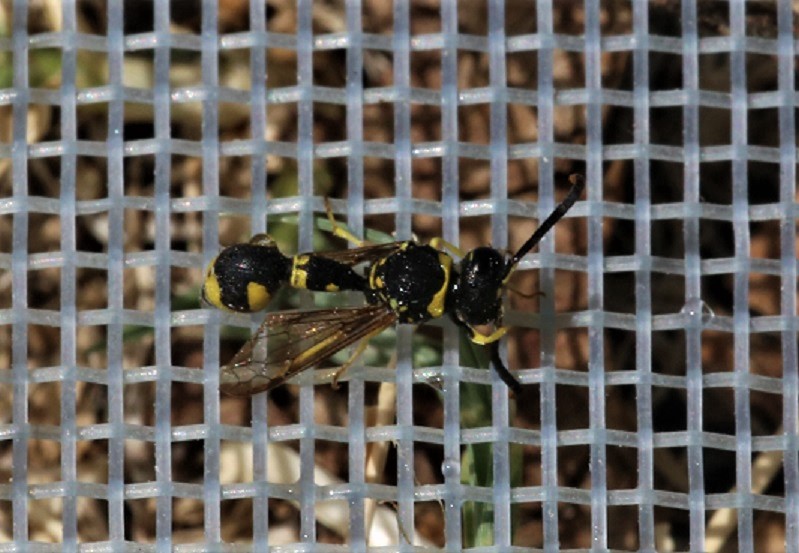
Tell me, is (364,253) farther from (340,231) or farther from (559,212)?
(559,212)

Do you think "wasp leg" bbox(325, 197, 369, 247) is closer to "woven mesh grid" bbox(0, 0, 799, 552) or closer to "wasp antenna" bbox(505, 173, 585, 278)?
"woven mesh grid" bbox(0, 0, 799, 552)

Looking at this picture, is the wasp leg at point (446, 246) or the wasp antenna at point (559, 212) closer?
the wasp antenna at point (559, 212)

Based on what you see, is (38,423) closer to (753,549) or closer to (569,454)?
(569,454)

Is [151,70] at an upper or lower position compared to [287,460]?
upper

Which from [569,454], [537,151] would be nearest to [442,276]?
[537,151]

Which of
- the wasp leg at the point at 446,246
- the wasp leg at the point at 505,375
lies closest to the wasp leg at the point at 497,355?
the wasp leg at the point at 505,375

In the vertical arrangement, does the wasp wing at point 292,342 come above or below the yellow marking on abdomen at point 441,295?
below

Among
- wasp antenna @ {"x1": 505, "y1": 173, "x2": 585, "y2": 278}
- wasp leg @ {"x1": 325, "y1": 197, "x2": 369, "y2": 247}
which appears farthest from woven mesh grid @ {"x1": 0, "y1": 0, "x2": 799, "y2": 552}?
wasp antenna @ {"x1": 505, "y1": 173, "x2": 585, "y2": 278}

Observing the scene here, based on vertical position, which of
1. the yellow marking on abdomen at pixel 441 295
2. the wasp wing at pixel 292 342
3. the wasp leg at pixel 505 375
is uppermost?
the yellow marking on abdomen at pixel 441 295

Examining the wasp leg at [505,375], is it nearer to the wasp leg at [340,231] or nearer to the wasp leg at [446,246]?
the wasp leg at [446,246]
